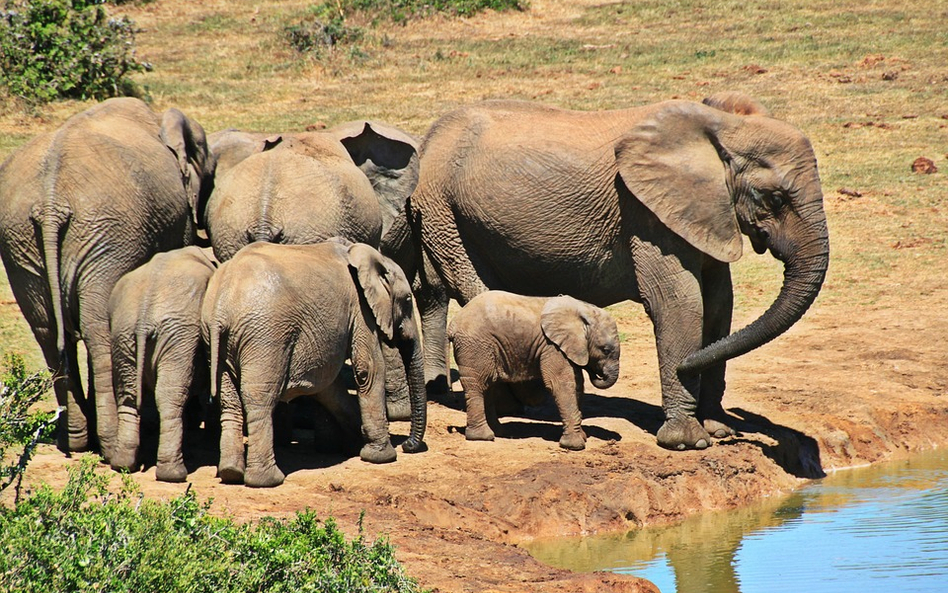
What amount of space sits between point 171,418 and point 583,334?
2989mm

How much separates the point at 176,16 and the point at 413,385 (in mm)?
22393

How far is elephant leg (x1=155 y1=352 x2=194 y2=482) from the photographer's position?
8789mm

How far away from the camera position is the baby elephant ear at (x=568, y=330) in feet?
33.0

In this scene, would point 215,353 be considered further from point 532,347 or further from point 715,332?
point 715,332

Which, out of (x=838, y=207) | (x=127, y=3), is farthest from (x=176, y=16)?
(x=838, y=207)

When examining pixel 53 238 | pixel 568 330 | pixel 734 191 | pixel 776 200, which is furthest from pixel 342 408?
pixel 776 200

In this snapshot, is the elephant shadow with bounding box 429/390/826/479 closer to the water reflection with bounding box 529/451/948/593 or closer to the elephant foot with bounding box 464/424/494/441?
the elephant foot with bounding box 464/424/494/441

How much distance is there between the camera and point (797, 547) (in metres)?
9.08

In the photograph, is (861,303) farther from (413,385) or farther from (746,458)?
(413,385)

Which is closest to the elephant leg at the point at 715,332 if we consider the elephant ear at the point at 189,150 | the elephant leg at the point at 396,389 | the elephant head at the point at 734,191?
the elephant head at the point at 734,191

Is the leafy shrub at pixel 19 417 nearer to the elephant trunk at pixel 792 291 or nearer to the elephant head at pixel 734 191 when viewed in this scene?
the elephant head at pixel 734 191

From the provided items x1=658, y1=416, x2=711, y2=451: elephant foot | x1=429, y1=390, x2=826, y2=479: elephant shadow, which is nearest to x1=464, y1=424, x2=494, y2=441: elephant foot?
x1=429, y1=390, x2=826, y2=479: elephant shadow

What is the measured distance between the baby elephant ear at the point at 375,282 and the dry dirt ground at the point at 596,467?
0.98 meters

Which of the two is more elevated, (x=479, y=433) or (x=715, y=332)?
(x=715, y=332)
